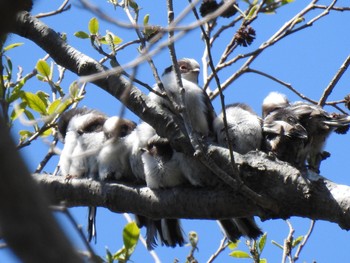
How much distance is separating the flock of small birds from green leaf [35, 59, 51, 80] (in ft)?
1.97

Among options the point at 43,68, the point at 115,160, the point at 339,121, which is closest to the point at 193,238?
the point at 115,160

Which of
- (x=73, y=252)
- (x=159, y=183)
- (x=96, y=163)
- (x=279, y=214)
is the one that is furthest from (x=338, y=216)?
(x=73, y=252)

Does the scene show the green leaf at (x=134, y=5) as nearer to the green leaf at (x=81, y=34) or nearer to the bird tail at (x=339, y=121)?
the green leaf at (x=81, y=34)

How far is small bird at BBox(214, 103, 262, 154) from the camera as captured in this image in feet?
12.8

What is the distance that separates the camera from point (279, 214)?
130 inches

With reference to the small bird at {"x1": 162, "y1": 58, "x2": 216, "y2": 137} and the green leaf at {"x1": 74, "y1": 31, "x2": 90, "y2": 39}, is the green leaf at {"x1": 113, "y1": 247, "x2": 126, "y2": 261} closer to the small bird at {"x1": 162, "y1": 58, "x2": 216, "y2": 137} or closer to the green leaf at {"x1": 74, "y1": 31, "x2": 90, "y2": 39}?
the small bird at {"x1": 162, "y1": 58, "x2": 216, "y2": 137}

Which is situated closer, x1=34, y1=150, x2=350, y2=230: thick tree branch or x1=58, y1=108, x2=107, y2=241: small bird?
x1=34, y1=150, x2=350, y2=230: thick tree branch

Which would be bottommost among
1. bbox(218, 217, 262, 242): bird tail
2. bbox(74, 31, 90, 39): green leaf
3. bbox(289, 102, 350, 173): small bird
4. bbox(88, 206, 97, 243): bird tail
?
bbox(218, 217, 262, 242): bird tail

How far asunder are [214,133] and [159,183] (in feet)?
1.83

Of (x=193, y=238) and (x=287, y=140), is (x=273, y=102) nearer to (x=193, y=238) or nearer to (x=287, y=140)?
(x=287, y=140)

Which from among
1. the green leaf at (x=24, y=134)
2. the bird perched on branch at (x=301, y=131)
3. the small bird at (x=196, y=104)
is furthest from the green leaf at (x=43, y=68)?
the bird perched on branch at (x=301, y=131)

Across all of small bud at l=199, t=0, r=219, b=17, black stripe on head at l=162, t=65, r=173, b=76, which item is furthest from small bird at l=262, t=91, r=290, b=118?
small bud at l=199, t=0, r=219, b=17

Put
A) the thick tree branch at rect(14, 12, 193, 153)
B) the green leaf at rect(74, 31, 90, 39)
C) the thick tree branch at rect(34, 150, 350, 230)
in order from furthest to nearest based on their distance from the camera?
the green leaf at rect(74, 31, 90, 39)
the thick tree branch at rect(14, 12, 193, 153)
the thick tree branch at rect(34, 150, 350, 230)

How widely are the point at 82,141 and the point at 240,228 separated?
1.54 meters
